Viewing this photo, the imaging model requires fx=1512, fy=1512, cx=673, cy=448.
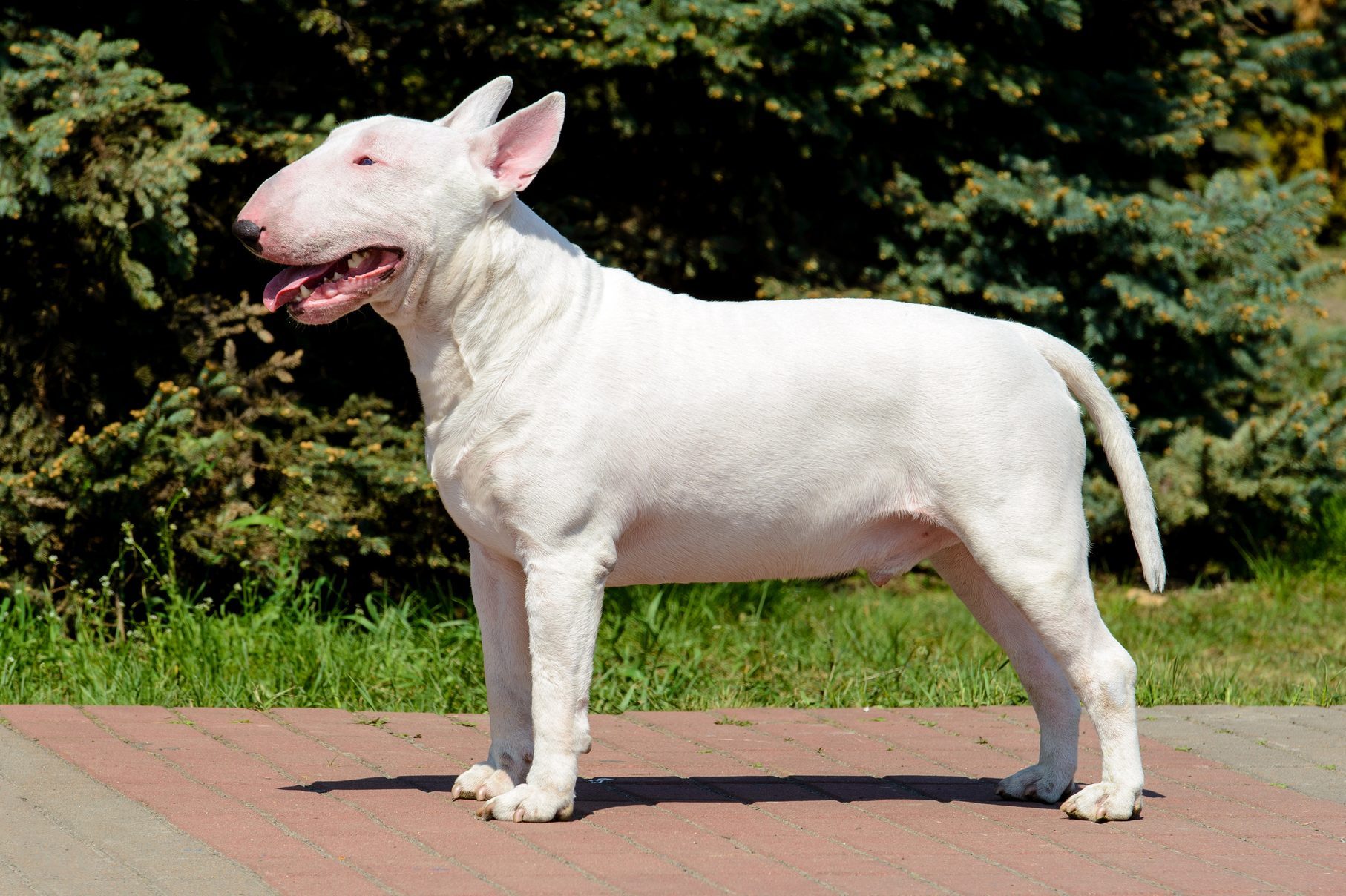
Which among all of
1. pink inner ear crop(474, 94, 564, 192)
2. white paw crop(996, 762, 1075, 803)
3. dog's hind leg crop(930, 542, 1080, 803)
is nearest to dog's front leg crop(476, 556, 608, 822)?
pink inner ear crop(474, 94, 564, 192)

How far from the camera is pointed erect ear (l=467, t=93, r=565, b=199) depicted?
4.34 m

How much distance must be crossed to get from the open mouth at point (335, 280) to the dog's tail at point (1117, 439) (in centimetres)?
197

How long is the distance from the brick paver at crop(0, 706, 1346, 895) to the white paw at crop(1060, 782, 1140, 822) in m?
0.07

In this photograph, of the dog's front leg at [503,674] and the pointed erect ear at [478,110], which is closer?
the pointed erect ear at [478,110]

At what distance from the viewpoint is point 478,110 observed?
4.42 meters

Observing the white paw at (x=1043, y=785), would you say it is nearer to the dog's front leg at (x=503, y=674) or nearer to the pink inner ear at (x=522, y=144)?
the dog's front leg at (x=503, y=674)

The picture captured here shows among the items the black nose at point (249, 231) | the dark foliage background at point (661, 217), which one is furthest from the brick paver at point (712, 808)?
the dark foliage background at point (661, 217)

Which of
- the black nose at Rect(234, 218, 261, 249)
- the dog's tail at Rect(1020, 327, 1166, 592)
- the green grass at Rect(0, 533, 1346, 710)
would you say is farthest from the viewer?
the green grass at Rect(0, 533, 1346, 710)

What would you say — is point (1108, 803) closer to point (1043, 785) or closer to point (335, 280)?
point (1043, 785)

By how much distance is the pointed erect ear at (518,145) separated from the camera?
434cm

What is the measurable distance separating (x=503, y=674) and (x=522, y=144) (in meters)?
1.59

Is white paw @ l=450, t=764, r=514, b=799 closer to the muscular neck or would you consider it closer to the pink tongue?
the muscular neck

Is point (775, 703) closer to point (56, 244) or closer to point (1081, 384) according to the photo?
point (1081, 384)

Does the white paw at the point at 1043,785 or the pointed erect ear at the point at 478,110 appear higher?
the pointed erect ear at the point at 478,110
